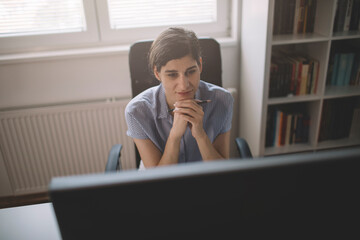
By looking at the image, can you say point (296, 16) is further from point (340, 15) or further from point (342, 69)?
point (342, 69)

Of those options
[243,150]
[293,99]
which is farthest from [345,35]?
[243,150]

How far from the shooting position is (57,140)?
210cm

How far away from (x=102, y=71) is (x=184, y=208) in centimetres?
180

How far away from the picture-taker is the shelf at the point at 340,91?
2000 millimetres

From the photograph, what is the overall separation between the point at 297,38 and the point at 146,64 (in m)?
0.99

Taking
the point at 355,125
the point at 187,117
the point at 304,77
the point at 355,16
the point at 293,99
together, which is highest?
the point at 355,16

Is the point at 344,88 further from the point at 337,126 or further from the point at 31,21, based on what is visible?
the point at 31,21

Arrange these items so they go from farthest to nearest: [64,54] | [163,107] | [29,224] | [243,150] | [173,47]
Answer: [64,54] → [243,150] → [163,107] → [173,47] → [29,224]

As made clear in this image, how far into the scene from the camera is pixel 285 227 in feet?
1.35

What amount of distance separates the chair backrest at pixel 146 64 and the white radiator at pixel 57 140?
66cm

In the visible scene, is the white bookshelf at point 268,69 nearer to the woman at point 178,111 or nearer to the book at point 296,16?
the book at point 296,16

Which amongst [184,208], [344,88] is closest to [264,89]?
[344,88]

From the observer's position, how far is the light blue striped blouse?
1305mm

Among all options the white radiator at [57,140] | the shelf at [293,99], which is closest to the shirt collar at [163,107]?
the white radiator at [57,140]
